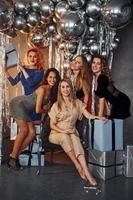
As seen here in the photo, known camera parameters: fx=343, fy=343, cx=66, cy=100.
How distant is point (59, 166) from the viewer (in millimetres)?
4477

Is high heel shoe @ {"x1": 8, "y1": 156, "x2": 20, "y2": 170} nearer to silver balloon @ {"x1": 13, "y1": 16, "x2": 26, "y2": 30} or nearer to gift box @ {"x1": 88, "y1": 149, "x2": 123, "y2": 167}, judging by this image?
gift box @ {"x1": 88, "y1": 149, "x2": 123, "y2": 167}

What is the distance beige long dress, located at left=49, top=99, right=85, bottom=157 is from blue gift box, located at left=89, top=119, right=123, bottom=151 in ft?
0.67

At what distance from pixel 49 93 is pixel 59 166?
97 cm

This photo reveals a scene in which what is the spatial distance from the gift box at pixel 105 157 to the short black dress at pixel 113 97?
43cm

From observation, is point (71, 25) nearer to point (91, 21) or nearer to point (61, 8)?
point (61, 8)

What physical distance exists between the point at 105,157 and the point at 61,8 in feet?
5.95

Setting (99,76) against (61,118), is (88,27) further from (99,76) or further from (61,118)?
(61,118)

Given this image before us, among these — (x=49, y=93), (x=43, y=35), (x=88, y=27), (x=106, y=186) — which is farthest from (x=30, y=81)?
(x=106, y=186)

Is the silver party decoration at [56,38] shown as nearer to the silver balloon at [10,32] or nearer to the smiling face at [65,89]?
the silver balloon at [10,32]

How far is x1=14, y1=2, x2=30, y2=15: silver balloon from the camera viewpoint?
4.20 meters

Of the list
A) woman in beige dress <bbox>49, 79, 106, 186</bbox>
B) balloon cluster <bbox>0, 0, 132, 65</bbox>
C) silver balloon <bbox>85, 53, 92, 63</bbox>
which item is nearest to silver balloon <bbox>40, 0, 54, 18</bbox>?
balloon cluster <bbox>0, 0, 132, 65</bbox>

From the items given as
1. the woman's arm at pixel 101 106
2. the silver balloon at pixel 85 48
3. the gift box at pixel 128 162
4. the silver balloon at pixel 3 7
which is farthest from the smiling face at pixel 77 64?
the gift box at pixel 128 162

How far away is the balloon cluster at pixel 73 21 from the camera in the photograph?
3.91 meters

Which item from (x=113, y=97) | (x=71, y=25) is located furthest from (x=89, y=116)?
(x=71, y=25)
